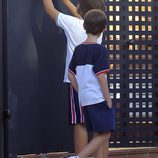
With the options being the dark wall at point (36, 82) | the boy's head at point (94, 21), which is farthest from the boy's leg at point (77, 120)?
the boy's head at point (94, 21)

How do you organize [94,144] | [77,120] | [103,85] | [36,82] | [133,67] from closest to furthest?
[103,85], [94,144], [77,120], [36,82], [133,67]

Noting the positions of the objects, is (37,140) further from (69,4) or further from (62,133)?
(69,4)

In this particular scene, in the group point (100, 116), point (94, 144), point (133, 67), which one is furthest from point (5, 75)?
point (133, 67)

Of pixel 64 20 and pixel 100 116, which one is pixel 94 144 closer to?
pixel 100 116

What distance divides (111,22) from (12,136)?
178 cm

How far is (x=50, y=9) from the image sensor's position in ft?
12.8

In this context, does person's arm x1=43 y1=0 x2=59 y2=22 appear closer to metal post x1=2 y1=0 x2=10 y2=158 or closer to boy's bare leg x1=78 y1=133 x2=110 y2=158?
metal post x1=2 y1=0 x2=10 y2=158

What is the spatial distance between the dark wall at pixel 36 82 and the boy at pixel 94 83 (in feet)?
1.80

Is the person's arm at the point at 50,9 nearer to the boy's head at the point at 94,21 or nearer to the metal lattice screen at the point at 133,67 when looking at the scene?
the boy's head at the point at 94,21

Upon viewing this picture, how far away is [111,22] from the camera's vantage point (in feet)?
16.1

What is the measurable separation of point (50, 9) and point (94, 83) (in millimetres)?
806

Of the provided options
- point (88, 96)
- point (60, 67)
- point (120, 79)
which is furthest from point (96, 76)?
point (120, 79)

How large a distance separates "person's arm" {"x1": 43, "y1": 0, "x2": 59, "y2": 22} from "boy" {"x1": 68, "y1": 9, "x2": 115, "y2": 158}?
41 centimetres

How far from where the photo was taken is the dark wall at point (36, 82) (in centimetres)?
382
